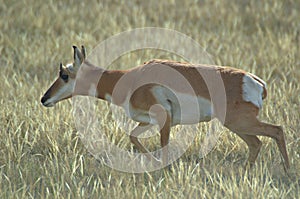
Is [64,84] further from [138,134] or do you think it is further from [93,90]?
[138,134]

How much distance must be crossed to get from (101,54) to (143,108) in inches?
154

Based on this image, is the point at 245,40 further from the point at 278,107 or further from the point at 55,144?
the point at 55,144

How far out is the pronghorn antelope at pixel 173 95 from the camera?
6.50 meters

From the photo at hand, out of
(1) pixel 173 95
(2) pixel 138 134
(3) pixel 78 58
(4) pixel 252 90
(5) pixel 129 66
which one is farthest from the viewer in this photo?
(5) pixel 129 66

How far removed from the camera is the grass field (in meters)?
6.17

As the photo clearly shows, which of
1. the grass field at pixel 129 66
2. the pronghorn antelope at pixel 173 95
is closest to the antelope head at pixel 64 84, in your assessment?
the pronghorn antelope at pixel 173 95

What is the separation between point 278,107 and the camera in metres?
8.24

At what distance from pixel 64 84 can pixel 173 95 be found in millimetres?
1055

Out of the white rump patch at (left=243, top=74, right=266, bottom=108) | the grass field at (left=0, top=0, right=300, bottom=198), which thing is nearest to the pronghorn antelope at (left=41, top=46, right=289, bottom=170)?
the white rump patch at (left=243, top=74, right=266, bottom=108)

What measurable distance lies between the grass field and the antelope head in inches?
18.4

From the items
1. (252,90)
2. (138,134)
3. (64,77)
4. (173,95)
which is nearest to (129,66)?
(138,134)

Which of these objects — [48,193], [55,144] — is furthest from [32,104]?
[48,193]

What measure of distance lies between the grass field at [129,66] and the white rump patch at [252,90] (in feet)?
1.99

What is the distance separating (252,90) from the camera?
21.5 ft
